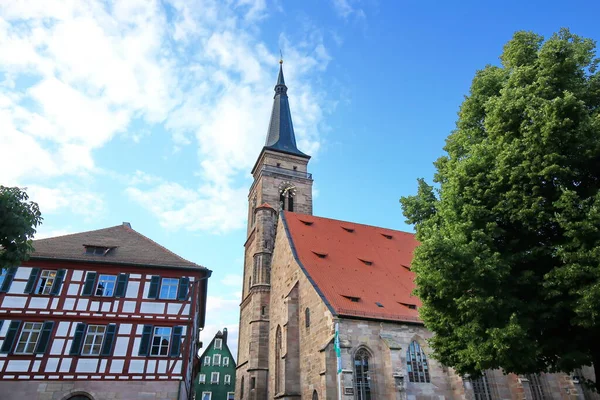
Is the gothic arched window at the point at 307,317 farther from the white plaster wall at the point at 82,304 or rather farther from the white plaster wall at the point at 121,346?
the white plaster wall at the point at 82,304

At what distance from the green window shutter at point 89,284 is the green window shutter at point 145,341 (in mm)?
2748

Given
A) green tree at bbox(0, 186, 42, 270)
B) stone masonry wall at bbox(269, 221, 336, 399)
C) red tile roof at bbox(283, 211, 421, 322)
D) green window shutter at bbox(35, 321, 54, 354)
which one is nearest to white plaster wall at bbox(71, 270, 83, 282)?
green window shutter at bbox(35, 321, 54, 354)

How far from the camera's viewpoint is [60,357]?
15188 mm

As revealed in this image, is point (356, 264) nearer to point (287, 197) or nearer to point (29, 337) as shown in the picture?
point (287, 197)

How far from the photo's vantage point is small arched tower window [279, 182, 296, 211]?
2952cm

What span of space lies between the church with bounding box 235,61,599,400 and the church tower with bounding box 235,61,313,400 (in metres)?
0.07

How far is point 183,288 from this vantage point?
57.1ft

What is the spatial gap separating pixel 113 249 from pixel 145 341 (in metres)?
4.54

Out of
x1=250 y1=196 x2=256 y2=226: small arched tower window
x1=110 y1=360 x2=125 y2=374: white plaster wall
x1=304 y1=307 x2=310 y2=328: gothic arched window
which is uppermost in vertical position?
x1=250 y1=196 x2=256 y2=226: small arched tower window

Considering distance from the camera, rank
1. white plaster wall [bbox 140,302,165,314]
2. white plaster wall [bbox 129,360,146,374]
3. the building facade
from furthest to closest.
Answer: white plaster wall [bbox 140,302,165,314], white plaster wall [bbox 129,360,146,374], the building facade

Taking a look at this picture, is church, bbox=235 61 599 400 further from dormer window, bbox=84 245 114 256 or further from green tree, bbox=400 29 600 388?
dormer window, bbox=84 245 114 256

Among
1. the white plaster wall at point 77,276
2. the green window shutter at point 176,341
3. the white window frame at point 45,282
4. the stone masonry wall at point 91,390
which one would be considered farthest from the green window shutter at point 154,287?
the white window frame at point 45,282

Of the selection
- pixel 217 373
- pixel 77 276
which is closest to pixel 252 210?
pixel 77 276

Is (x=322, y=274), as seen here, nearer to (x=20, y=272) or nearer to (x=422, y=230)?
(x=422, y=230)
